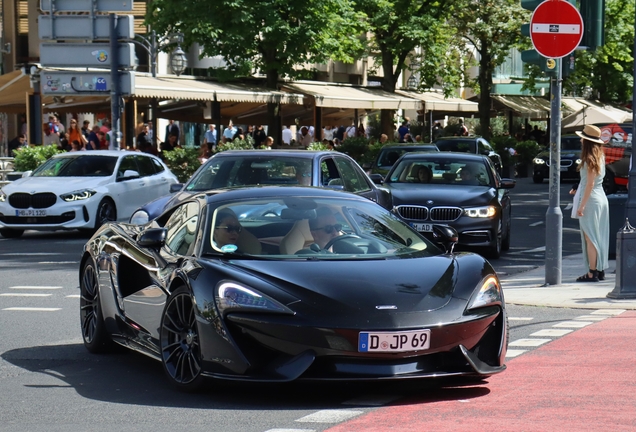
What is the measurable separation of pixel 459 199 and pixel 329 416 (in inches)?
422

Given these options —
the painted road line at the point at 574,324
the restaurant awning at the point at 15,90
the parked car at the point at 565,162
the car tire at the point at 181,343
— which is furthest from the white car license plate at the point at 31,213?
the parked car at the point at 565,162

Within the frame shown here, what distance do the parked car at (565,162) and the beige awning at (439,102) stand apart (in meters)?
7.10

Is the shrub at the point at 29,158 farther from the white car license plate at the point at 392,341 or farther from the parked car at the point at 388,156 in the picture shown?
the white car license plate at the point at 392,341

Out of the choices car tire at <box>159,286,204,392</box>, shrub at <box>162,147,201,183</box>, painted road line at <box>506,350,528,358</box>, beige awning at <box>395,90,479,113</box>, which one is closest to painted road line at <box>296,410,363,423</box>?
car tire at <box>159,286,204,392</box>

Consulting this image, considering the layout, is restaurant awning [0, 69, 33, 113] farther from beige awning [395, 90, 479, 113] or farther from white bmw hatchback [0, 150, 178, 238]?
beige awning [395, 90, 479, 113]

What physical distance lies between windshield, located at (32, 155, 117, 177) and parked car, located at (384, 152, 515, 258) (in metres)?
6.00

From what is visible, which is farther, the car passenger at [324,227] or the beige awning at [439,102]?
the beige awning at [439,102]

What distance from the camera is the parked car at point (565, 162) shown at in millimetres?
41344

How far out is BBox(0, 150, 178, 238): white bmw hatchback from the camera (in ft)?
68.9

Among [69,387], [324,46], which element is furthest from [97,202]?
[324,46]

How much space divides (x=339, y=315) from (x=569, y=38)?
6.89 m

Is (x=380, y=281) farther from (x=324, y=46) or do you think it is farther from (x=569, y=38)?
(x=324, y=46)

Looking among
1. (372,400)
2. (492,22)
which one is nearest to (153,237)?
(372,400)

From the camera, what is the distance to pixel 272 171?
15.2 m
